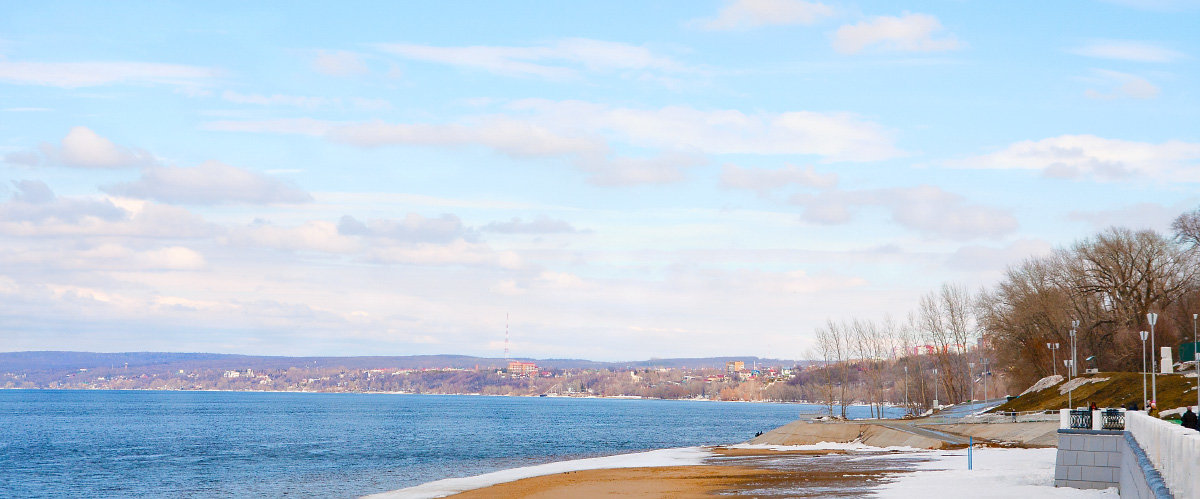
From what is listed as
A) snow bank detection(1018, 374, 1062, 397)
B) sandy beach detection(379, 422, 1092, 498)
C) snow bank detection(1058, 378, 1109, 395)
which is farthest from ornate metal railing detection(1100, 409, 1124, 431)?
snow bank detection(1018, 374, 1062, 397)

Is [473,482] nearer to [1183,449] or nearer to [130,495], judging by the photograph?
[130,495]

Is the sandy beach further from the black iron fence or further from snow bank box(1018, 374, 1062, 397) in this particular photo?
snow bank box(1018, 374, 1062, 397)

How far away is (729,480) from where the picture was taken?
48219mm

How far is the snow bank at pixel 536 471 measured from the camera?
48.3 meters

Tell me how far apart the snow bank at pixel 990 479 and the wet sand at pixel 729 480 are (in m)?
1.58

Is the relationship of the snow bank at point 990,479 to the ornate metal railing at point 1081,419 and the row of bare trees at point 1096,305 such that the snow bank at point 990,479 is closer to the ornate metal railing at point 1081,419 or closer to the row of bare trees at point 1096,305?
the ornate metal railing at point 1081,419

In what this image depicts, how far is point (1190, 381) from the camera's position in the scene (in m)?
64.9

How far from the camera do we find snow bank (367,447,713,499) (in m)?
48.3

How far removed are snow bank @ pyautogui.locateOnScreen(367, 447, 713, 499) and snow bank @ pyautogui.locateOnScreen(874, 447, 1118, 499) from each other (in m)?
19.0

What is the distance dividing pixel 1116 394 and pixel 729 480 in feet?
128

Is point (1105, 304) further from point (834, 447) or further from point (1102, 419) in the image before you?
point (1102, 419)

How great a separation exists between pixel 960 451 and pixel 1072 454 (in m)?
23.5

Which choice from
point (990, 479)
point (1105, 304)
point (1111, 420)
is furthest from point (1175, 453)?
point (1105, 304)

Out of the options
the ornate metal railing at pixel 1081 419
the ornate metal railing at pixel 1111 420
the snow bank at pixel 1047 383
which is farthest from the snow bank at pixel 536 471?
the snow bank at pixel 1047 383
